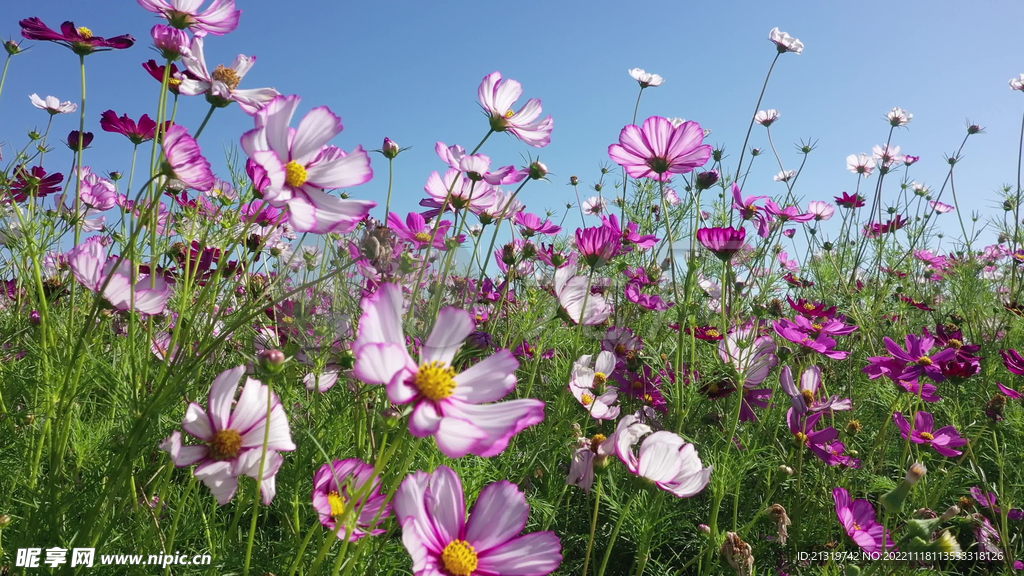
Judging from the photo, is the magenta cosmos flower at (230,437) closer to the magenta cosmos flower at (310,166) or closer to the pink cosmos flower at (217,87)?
the magenta cosmos flower at (310,166)

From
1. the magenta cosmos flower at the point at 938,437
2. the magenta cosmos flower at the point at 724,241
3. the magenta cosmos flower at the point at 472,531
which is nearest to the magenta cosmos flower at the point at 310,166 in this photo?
the magenta cosmos flower at the point at 472,531

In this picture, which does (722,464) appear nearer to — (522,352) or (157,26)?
(522,352)

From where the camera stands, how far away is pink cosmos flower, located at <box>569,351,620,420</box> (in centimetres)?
124

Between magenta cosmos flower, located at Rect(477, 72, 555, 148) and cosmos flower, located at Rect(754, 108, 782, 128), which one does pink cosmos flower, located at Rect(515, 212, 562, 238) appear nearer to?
Result: magenta cosmos flower, located at Rect(477, 72, 555, 148)

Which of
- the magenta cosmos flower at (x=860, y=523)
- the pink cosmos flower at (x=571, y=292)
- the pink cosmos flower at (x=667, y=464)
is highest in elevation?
the pink cosmos flower at (x=571, y=292)

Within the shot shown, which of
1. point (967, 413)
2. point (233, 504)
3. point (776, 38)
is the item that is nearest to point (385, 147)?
point (233, 504)

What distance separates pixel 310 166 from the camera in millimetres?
600

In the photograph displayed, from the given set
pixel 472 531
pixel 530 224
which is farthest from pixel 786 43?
pixel 472 531

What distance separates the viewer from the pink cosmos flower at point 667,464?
797 mm

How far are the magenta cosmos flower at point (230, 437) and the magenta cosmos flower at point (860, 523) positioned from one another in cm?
97

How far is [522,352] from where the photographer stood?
172 cm

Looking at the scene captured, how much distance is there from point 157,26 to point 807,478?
155cm

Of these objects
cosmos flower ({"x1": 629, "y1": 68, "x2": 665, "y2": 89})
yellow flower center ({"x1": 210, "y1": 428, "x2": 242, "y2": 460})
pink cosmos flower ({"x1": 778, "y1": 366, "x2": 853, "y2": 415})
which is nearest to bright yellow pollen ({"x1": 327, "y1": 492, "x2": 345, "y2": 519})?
yellow flower center ({"x1": 210, "y1": 428, "x2": 242, "y2": 460})

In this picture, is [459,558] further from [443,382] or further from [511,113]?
[511,113]
